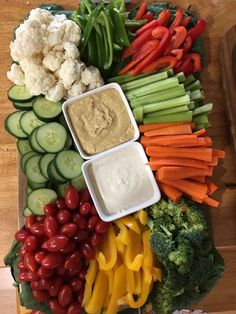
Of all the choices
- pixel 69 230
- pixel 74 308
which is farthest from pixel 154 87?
pixel 74 308

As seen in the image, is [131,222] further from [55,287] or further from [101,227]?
[55,287]

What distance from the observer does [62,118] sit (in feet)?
5.39

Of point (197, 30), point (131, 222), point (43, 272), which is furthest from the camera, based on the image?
point (197, 30)

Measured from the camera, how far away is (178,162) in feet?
5.15

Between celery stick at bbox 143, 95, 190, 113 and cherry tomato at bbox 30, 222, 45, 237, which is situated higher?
celery stick at bbox 143, 95, 190, 113

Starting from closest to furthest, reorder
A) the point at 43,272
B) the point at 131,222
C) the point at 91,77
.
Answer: the point at 43,272, the point at 131,222, the point at 91,77

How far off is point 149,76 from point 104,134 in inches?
10.9

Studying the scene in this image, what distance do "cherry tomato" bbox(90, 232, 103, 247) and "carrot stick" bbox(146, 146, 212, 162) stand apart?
327 mm

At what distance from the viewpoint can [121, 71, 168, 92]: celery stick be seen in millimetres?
1658

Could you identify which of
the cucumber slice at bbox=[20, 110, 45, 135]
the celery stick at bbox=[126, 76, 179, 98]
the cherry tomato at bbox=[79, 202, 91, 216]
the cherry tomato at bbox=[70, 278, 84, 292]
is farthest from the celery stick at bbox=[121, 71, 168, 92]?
the cherry tomato at bbox=[70, 278, 84, 292]

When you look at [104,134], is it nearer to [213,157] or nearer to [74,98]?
[74,98]

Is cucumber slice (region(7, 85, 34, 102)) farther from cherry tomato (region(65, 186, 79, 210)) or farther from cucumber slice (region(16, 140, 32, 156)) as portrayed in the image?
cherry tomato (region(65, 186, 79, 210))

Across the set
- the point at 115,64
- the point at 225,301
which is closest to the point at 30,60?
the point at 115,64

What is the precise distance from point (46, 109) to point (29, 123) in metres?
0.08
